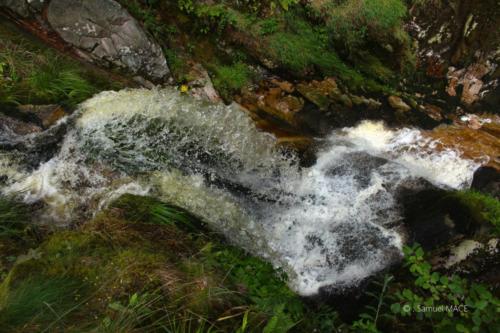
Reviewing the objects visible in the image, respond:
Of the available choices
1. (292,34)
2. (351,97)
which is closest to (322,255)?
(351,97)

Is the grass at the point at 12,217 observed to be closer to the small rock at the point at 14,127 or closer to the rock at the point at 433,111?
the small rock at the point at 14,127

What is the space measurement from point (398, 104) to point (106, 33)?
13.5ft

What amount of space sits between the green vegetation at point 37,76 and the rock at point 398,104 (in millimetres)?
3993

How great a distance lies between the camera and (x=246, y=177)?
429 centimetres

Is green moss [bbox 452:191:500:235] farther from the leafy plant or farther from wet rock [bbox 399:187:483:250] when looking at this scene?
the leafy plant

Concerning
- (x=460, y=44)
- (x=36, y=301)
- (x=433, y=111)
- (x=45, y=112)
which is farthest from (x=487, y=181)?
(x=45, y=112)

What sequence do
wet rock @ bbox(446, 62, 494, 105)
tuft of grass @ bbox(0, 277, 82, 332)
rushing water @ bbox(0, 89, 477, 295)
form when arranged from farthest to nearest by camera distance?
wet rock @ bbox(446, 62, 494, 105), rushing water @ bbox(0, 89, 477, 295), tuft of grass @ bbox(0, 277, 82, 332)

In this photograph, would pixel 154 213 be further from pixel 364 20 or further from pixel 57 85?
pixel 364 20

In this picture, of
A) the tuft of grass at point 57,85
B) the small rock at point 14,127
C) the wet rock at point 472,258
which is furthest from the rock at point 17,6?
the wet rock at point 472,258

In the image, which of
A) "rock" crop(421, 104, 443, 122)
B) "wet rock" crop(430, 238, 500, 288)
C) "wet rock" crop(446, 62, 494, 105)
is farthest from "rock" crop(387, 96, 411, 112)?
"wet rock" crop(430, 238, 500, 288)

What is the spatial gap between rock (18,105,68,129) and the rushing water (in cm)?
15

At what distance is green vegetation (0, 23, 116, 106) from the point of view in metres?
4.32

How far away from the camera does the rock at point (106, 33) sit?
180 inches

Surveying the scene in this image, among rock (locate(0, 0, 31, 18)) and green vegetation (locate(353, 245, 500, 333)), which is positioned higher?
rock (locate(0, 0, 31, 18))
